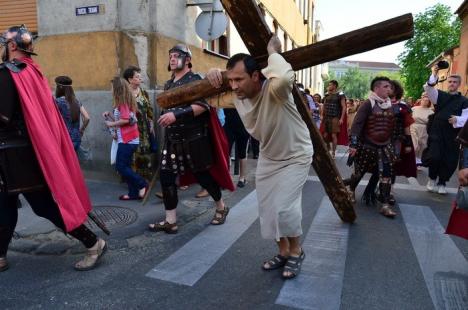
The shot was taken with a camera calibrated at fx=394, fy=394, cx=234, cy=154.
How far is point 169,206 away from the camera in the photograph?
421 centimetres

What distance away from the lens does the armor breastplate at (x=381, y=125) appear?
5012mm

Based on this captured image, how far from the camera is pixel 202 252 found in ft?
12.1

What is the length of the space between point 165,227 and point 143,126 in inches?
82.5

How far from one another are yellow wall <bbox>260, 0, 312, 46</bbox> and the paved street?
9215 millimetres

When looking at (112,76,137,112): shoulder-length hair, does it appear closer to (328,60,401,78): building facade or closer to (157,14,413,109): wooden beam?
(157,14,413,109): wooden beam

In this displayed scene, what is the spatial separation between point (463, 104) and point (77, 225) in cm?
574

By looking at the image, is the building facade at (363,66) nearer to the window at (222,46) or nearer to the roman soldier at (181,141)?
the window at (222,46)

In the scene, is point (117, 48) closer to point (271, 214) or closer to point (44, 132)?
point (44, 132)

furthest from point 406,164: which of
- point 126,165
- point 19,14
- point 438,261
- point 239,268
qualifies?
point 19,14

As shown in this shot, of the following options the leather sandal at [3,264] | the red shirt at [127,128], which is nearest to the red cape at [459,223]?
the leather sandal at [3,264]

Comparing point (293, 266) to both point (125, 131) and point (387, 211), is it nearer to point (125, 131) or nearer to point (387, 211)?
point (387, 211)

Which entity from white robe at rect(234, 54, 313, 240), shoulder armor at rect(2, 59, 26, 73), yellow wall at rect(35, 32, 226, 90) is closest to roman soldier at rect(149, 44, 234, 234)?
white robe at rect(234, 54, 313, 240)

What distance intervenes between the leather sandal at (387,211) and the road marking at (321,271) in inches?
26.4

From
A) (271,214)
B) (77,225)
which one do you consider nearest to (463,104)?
(271,214)
